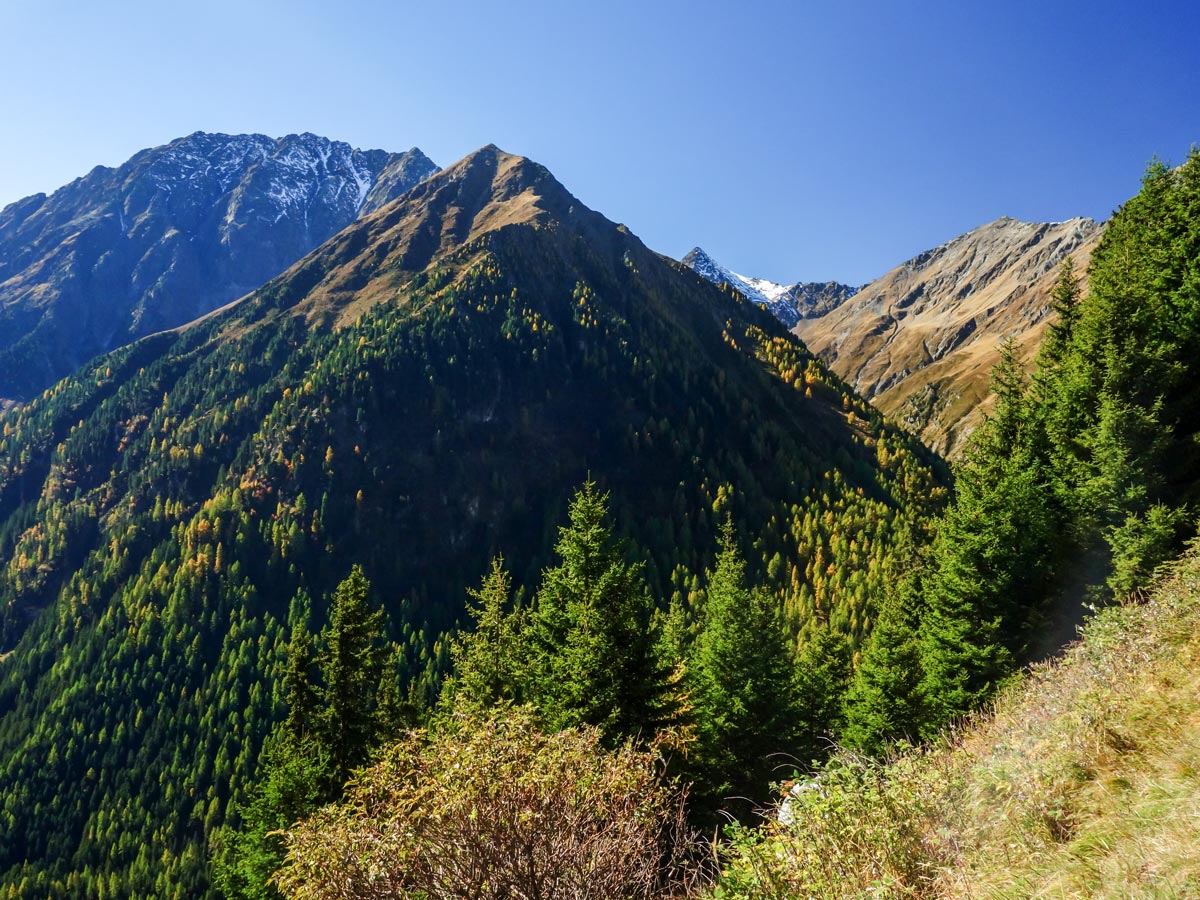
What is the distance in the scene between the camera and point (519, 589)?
11044 centimetres

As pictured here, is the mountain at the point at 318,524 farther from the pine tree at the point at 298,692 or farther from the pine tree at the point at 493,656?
the pine tree at the point at 298,692

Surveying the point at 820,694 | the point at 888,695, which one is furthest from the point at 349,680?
the point at 820,694

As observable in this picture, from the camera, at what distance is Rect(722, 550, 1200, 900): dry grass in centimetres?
502

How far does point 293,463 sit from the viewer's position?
521 ft

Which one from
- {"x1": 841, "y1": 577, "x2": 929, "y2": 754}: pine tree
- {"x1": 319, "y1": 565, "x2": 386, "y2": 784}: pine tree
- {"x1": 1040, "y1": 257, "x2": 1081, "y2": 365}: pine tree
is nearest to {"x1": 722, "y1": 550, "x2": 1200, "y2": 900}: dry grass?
{"x1": 841, "y1": 577, "x2": 929, "y2": 754}: pine tree

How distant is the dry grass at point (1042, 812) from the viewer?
5.02 m

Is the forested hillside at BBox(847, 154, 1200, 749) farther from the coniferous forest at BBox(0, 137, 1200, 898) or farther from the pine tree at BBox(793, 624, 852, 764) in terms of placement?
the pine tree at BBox(793, 624, 852, 764)

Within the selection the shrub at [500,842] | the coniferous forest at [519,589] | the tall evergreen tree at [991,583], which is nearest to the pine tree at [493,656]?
the coniferous forest at [519,589]

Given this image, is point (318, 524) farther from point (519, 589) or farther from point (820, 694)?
point (820, 694)

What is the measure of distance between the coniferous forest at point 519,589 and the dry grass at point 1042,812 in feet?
3.92

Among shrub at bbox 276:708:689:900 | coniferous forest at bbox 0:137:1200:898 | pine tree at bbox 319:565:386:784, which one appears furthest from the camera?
pine tree at bbox 319:565:386:784

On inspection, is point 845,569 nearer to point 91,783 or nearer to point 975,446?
point 975,446

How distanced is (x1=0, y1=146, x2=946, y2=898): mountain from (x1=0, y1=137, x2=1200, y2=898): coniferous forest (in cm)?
90

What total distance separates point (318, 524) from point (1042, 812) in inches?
6423
